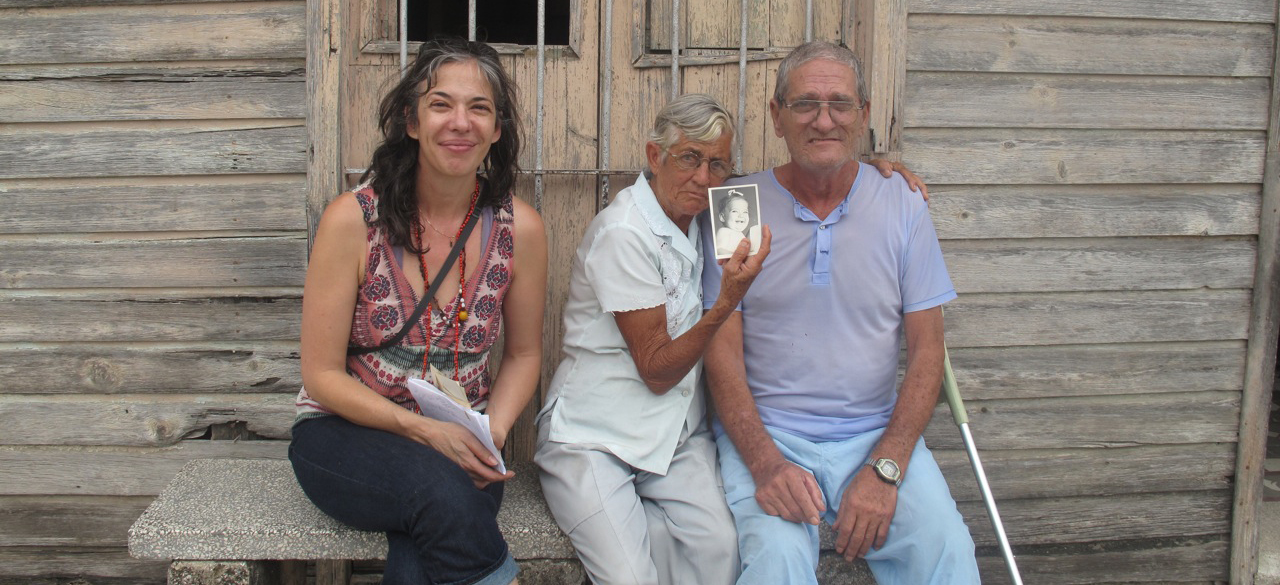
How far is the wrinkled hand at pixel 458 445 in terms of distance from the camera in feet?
7.63

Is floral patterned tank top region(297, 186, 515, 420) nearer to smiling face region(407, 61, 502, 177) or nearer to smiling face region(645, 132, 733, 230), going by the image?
smiling face region(407, 61, 502, 177)

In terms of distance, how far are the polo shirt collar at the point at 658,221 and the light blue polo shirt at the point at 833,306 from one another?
0.37 ft

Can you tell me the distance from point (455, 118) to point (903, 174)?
1310mm

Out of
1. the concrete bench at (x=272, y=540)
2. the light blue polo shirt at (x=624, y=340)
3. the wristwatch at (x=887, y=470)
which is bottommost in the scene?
the concrete bench at (x=272, y=540)

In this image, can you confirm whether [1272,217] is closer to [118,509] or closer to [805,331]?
[805,331]

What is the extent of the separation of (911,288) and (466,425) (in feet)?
4.18

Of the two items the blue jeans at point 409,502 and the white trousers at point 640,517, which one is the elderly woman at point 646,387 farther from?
the blue jeans at point 409,502

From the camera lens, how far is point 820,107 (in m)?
2.54

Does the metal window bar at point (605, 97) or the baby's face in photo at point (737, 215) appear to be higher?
the metal window bar at point (605, 97)

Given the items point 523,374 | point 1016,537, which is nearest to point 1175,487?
point 1016,537

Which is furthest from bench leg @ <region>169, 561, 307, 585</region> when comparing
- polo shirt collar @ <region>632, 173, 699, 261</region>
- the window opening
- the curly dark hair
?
the window opening

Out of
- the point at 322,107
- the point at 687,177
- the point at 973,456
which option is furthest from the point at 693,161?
the point at 322,107

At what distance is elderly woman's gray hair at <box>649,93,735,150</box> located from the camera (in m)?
2.50

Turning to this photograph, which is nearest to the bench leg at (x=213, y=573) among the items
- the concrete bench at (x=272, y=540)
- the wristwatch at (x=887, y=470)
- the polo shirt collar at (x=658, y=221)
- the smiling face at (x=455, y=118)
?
the concrete bench at (x=272, y=540)
